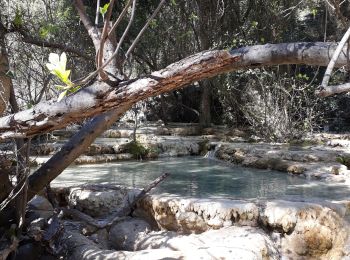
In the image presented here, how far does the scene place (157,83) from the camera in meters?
2.20

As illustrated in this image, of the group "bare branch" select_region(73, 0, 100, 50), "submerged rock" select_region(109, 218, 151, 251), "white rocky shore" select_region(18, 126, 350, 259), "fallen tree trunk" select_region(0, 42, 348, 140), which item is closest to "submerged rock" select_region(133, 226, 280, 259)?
"white rocky shore" select_region(18, 126, 350, 259)

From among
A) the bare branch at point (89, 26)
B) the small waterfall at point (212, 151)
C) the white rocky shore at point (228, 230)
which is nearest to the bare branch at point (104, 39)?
the bare branch at point (89, 26)

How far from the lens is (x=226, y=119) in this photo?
49.5ft

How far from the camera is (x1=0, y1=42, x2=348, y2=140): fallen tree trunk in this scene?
193 centimetres

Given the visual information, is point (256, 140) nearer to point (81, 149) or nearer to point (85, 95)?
point (81, 149)

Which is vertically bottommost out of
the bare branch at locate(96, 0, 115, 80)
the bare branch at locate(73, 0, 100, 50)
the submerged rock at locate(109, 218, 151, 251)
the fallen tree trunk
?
the submerged rock at locate(109, 218, 151, 251)

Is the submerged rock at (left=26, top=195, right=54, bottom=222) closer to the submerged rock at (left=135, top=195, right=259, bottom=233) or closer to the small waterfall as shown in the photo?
the submerged rock at (left=135, top=195, right=259, bottom=233)

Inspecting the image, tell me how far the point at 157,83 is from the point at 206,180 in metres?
5.25

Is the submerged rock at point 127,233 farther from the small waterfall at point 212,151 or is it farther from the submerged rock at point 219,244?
the small waterfall at point 212,151

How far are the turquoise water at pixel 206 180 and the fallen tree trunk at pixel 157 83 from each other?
344cm

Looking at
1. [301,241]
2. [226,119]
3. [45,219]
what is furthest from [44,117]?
[226,119]

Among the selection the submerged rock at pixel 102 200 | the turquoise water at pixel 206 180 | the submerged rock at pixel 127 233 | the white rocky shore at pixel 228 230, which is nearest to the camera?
the white rocky shore at pixel 228 230

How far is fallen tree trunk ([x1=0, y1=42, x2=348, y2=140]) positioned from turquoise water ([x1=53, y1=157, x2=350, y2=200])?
11.3 feet

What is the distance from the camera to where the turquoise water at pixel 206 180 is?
239 inches
